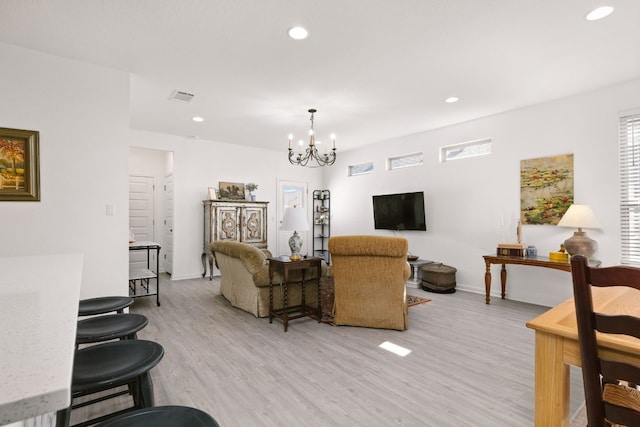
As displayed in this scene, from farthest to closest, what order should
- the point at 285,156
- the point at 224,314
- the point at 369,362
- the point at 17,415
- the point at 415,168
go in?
the point at 285,156
the point at 415,168
the point at 224,314
the point at 369,362
the point at 17,415

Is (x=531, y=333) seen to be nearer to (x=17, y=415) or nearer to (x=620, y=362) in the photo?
(x=620, y=362)

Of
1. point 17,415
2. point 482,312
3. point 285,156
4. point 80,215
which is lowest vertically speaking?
point 482,312

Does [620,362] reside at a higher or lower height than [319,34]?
lower

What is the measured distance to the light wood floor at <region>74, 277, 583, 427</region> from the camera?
78.8 inches

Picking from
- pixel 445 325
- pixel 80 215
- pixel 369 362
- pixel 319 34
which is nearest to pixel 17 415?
pixel 369 362

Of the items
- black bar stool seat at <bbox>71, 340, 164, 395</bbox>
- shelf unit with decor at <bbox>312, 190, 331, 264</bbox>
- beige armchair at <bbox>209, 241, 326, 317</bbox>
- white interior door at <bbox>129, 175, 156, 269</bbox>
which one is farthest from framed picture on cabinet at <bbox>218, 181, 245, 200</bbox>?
black bar stool seat at <bbox>71, 340, 164, 395</bbox>

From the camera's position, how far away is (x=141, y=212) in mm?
7027

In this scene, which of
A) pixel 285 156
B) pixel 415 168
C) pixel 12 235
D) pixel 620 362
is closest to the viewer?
pixel 620 362

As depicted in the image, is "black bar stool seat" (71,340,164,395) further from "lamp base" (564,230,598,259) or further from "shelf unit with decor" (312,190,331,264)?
"shelf unit with decor" (312,190,331,264)

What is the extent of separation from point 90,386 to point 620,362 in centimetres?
174

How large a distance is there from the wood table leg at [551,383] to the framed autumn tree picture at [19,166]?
3.89 metres

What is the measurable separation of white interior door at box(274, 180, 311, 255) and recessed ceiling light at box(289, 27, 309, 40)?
490cm

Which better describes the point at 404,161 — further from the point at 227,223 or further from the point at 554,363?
the point at 554,363

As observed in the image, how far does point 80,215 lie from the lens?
10.3 feet
